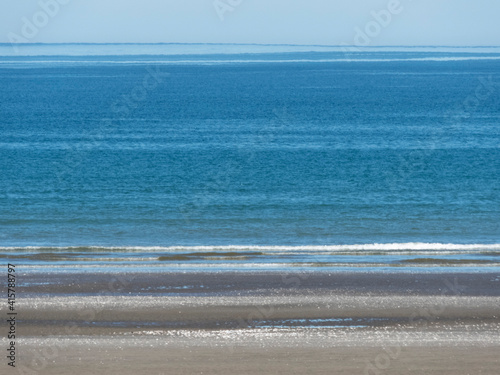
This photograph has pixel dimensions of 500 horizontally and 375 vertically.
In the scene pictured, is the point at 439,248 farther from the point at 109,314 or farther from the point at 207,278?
the point at 109,314

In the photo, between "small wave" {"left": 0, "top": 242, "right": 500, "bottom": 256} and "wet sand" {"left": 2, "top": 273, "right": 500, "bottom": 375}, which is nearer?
"wet sand" {"left": 2, "top": 273, "right": 500, "bottom": 375}

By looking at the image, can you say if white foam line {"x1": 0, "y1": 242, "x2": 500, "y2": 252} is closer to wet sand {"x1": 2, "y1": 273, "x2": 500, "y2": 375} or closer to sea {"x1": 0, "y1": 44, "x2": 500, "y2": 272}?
sea {"x1": 0, "y1": 44, "x2": 500, "y2": 272}

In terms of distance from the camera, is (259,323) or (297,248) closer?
(259,323)

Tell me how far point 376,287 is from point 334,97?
83180 millimetres

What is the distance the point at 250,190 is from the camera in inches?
1558

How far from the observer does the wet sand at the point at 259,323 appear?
1617 centimetres

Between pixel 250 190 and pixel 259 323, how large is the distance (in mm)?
21173

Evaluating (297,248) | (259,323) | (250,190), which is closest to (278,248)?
(297,248)

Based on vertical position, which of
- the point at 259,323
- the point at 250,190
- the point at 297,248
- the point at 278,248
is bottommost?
the point at 259,323

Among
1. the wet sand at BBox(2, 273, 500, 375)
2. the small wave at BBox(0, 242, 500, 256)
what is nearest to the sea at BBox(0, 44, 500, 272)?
the small wave at BBox(0, 242, 500, 256)

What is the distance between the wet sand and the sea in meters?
2.27

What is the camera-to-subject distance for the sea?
89.1 ft

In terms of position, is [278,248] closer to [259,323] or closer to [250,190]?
[259,323]

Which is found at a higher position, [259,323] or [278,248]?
[278,248]
